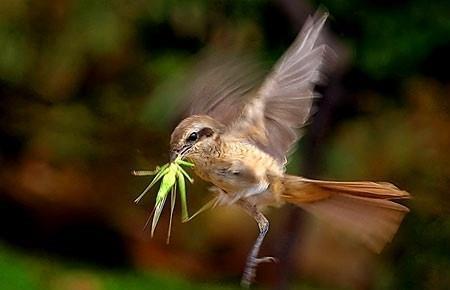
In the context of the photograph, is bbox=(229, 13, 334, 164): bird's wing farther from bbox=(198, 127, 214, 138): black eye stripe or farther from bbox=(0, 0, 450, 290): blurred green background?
bbox=(0, 0, 450, 290): blurred green background

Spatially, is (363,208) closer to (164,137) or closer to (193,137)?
(193,137)

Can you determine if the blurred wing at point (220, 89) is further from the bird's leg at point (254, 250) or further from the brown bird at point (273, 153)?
the bird's leg at point (254, 250)

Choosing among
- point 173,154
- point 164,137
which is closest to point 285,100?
point 173,154

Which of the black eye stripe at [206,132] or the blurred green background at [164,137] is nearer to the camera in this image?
the black eye stripe at [206,132]

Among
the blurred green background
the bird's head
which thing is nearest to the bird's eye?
the bird's head

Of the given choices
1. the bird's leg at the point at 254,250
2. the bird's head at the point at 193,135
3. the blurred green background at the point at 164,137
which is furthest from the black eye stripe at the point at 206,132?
the blurred green background at the point at 164,137

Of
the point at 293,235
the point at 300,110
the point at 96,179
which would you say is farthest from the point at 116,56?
the point at 300,110

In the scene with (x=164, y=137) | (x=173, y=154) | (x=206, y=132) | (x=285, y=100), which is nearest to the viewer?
(x=173, y=154)
